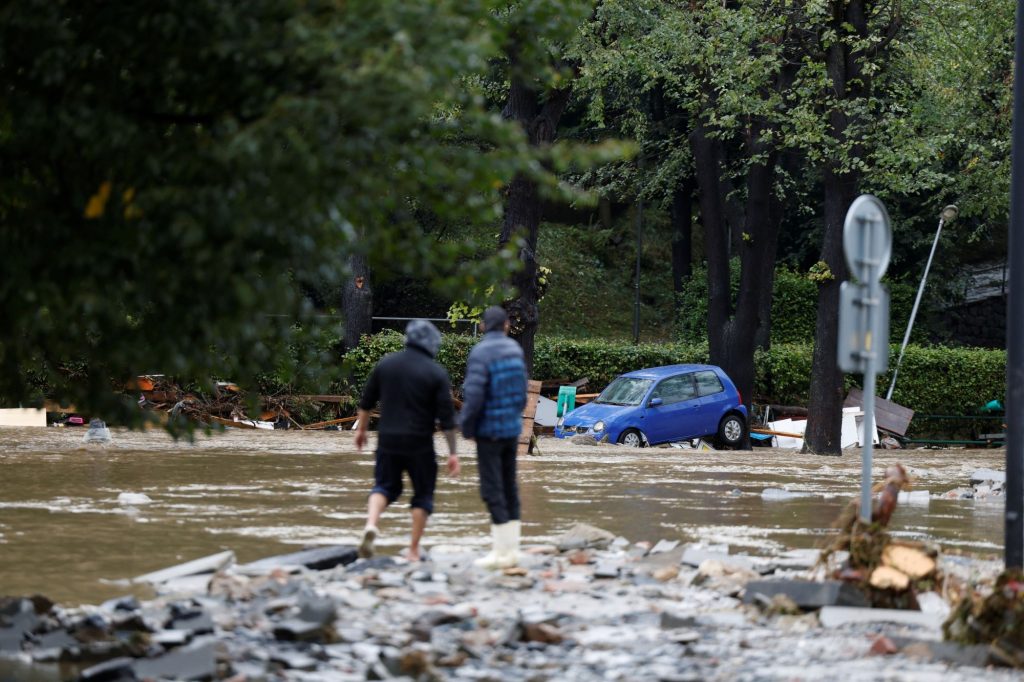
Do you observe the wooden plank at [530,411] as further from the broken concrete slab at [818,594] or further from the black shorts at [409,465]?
the broken concrete slab at [818,594]

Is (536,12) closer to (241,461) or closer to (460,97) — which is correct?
(460,97)

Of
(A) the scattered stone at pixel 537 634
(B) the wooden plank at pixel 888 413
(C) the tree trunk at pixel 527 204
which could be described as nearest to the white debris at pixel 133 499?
(A) the scattered stone at pixel 537 634

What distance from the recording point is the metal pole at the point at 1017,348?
33.3ft

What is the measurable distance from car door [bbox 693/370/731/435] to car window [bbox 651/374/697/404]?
0.15 meters

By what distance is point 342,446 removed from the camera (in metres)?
25.4

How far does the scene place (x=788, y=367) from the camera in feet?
115

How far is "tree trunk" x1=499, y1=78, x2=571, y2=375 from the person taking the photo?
26.2m

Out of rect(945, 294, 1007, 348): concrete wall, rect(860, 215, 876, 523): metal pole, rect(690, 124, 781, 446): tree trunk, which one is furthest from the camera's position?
rect(945, 294, 1007, 348): concrete wall

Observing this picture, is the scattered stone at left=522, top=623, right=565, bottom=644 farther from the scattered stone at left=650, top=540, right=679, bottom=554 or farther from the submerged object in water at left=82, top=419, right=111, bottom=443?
the submerged object in water at left=82, top=419, right=111, bottom=443

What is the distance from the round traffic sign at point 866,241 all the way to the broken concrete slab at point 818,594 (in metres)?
2.02

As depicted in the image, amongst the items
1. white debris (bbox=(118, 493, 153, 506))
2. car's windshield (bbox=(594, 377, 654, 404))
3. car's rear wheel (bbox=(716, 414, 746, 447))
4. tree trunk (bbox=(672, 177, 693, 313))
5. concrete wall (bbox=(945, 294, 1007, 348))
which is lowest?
white debris (bbox=(118, 493, 153, 506))

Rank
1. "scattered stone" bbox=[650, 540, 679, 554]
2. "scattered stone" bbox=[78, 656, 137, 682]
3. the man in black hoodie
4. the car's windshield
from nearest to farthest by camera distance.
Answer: "scattered stone" bbox=[78, 656, 137, 682], the man in black hoodie, "scattered stone" bbox=[650, 540, 679, 554], the car's windshield

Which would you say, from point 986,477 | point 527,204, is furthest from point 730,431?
point 986,477

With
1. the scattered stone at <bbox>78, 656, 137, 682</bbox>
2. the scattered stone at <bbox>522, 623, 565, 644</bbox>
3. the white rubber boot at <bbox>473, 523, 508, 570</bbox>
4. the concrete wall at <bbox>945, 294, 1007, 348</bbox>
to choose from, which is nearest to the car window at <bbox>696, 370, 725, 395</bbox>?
the concrete wall at <bbox>945, 294, 1007, 348</bbox>
